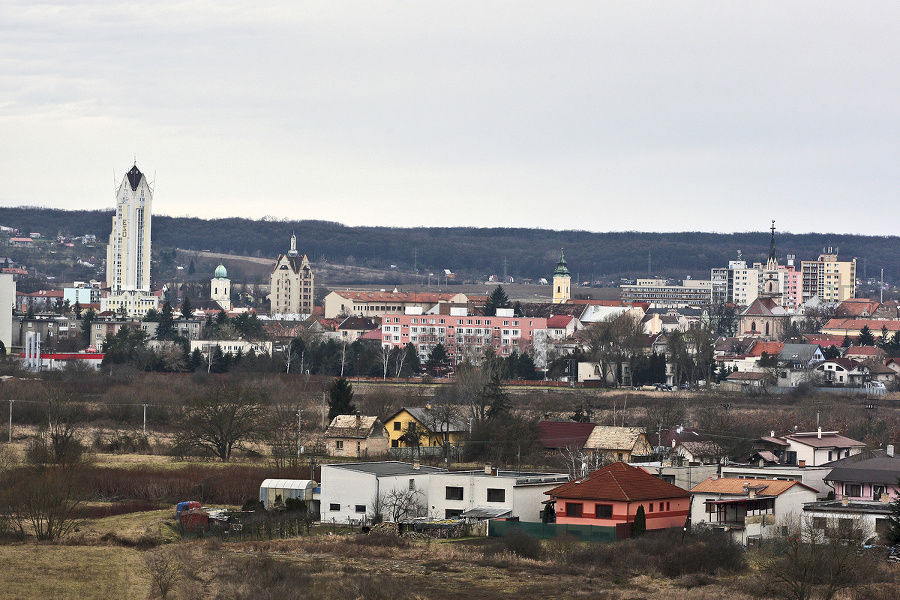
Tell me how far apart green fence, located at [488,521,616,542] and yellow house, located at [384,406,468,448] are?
57.3 feet

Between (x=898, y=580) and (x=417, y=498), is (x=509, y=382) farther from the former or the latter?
(x=898, y=580)

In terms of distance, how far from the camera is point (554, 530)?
3416 centimetres

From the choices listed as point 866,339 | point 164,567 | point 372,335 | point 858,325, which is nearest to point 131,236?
point 372,335

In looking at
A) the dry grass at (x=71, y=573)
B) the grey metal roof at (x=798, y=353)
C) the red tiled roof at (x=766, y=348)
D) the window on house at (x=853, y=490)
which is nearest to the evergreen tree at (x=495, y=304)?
the red tiled roof at (x=766, y=348)

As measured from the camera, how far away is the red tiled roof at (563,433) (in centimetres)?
5159

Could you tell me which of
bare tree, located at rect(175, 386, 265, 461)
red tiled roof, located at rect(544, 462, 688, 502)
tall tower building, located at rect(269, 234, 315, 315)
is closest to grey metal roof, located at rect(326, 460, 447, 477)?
red tiled roof, located at rect(544, 462, 688, 502)

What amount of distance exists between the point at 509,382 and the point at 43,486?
55040mm

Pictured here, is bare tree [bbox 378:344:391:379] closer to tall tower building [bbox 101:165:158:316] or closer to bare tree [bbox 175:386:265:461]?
bare tree [bbox 175:386:265:461]

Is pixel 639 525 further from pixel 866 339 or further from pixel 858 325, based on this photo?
pixel 858 325

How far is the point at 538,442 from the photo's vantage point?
2045 inches

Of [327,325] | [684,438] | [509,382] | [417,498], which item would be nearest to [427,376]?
[509,382]

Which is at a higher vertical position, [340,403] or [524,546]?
[340,403]

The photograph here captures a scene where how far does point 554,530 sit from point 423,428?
19.8 m

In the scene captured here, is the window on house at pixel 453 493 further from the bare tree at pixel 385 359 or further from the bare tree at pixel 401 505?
the bare tree at pixel 385 359
